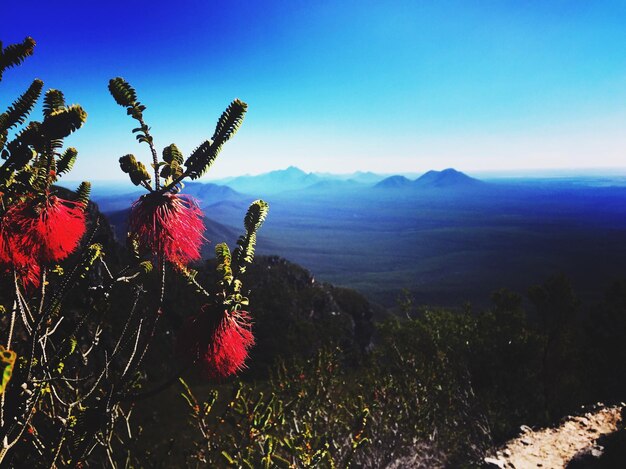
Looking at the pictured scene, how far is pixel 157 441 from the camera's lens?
105 feet

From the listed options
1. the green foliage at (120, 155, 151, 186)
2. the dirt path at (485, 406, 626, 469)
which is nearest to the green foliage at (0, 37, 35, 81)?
the green foliage at (120, 155, 151, 186)

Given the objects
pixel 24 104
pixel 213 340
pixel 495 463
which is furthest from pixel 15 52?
pixel 495 463

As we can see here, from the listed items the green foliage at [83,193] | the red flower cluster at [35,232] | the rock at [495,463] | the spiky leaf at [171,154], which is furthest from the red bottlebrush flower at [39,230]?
the rock at [495,463]

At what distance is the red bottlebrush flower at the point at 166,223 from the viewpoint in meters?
2.96

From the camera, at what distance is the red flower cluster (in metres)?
2.77

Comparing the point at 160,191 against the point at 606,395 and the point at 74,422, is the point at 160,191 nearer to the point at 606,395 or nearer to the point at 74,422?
the point at 74,422

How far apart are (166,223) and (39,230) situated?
0.93 meters

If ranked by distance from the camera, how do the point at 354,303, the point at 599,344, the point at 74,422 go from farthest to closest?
the point at 354,303
the point at 599,344
the point at 74,422

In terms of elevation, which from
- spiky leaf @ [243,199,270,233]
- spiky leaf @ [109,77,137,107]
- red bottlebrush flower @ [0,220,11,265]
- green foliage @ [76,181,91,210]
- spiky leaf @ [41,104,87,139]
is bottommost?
red bottlebrush flower @ [0,220,11,265]

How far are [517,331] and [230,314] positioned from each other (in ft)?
77.9

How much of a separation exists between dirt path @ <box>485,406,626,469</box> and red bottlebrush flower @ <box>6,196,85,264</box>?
49.0ft

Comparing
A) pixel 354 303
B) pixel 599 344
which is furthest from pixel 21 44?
pixel 354 303

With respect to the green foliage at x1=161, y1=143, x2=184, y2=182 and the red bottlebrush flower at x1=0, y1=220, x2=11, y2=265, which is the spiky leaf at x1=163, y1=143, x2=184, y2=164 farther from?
the red bottlebrush flower at x1=0, y1=220, x2=11, y2=265

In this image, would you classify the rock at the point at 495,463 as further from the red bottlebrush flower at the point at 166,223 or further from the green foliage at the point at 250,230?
the red bottlebrush flower at the point at 166,223
